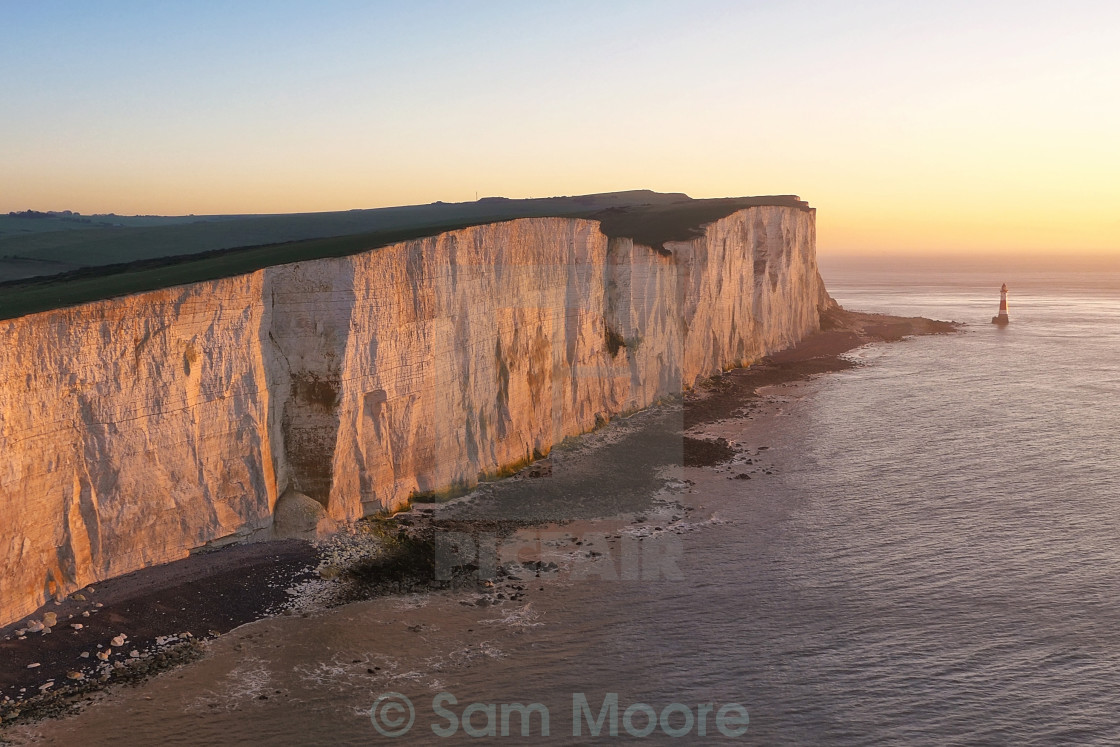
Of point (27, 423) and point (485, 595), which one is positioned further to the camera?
point (485, 595)

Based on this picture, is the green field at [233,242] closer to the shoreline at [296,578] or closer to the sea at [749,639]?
the shoreline at [296,578]

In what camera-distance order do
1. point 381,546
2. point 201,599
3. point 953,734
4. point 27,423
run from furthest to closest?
point 381,546
point 201,599
point 27,423
point 953,734

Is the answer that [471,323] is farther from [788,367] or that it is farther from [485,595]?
[788,367]

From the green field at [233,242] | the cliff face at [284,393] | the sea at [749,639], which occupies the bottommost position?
the sea at [749,639]

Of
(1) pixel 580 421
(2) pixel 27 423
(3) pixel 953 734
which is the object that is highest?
(2) pixel 27 423

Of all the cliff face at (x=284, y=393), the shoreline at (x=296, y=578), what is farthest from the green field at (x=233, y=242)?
the shoreline at (x=296, y=578)

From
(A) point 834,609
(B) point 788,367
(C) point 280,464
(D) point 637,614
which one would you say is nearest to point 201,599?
(C) point 280,464
